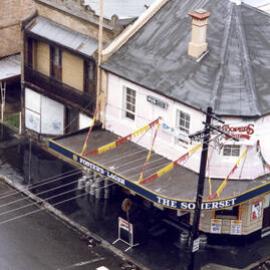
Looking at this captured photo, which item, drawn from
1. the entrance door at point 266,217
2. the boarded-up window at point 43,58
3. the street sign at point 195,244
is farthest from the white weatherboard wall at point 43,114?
the street sign at point 195,244

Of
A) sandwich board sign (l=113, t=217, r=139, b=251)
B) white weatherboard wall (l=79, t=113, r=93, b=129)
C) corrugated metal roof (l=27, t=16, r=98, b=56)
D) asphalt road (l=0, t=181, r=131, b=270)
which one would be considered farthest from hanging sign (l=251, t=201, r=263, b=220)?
corrugated metal roof (l=27, t=16, r=98, b=56)

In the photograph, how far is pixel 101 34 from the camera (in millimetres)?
43250

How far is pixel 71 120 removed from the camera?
48.3 meters

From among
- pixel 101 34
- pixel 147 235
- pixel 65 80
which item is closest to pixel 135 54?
pixel 101 34

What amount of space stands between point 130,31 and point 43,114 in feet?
27.0

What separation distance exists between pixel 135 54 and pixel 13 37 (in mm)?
16102

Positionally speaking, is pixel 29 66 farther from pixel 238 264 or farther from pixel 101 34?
pixel 238 264

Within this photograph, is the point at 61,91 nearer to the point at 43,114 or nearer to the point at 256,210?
the point at 43,114

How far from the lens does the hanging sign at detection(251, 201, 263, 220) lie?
1596 inches

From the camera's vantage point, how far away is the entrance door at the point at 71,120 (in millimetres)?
47722

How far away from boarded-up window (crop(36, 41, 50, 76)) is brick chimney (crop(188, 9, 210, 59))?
9.44m

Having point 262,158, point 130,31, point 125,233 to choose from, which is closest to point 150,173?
point 125,233

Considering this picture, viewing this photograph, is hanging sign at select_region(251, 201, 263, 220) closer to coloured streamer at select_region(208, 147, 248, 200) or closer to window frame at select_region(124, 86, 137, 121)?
coloured streamer at select_region(208, 147, 248, 200)

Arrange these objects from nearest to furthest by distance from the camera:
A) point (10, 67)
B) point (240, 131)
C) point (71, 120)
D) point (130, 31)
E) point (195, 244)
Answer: point (195, 244) < point (240, 131) < point (130, 31) < point (71, 120) < point (10, 67)
